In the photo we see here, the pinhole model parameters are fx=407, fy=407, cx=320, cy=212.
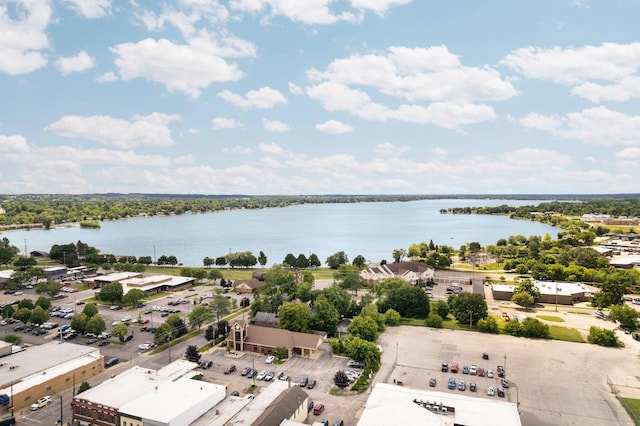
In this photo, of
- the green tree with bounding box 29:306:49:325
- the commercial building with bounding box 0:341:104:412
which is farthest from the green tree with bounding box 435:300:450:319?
the green tree with bounding box 29:306:49:325

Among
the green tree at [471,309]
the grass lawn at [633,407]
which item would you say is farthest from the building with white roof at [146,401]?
the green tree at [471,309]

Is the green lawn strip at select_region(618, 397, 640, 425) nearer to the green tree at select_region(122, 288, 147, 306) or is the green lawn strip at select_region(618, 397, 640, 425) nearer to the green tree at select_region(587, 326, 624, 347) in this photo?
the green tree at select_region(587, 326, 624, 347)

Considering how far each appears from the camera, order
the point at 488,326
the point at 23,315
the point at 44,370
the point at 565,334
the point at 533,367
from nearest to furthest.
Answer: the point at 44,370, the point at 533,367, the point at 565,334, the point at 488,326, the point at 23,315

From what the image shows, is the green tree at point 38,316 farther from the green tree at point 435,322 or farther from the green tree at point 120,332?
the green tree at point 435,322

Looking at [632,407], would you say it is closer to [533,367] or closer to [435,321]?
[533,367]

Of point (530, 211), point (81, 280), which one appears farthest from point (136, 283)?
point (530, 211)

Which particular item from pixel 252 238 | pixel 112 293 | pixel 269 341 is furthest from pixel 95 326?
pixel 252 238

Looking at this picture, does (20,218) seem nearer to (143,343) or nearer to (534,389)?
(143,343)
